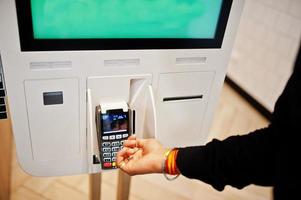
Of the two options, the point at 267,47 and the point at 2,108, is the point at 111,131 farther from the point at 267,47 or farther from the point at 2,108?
the point at 267,47

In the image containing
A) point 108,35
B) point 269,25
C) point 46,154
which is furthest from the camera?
point 269,25

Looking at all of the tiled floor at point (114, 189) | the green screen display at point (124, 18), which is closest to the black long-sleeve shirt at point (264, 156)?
the green screen display at point (124, 18)

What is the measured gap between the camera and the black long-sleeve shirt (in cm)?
52

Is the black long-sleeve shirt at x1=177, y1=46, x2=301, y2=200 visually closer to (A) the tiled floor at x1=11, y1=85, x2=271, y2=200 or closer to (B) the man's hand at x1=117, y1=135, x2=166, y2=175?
(B) the man's hand at x1=117, y1=135, x2=166, y2=175

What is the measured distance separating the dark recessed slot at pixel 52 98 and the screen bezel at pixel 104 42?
107 mm

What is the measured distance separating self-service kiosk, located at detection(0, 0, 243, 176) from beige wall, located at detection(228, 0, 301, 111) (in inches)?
53.0

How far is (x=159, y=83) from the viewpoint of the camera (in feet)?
2.47

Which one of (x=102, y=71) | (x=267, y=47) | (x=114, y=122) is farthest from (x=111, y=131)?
(x=267, y=47)

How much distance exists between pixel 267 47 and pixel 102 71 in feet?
5.66

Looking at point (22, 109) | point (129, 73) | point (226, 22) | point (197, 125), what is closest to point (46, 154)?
point (22, 109)

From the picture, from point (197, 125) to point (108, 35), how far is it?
0.36m

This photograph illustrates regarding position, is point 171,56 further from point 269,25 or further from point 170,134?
point 269,25

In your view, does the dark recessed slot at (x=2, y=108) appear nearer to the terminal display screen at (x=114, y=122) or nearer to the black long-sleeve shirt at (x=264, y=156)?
the terminal display screen at (x=114, y=122)

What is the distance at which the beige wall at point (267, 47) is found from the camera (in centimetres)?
194
